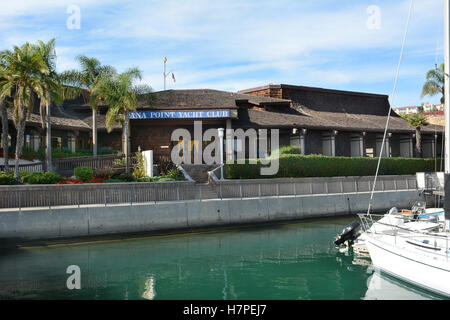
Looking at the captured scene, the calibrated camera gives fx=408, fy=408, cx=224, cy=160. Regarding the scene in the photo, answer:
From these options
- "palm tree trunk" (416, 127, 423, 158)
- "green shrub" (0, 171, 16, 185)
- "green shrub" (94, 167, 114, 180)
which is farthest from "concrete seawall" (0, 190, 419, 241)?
"palm tree trunk" (416, 127, 423, 158)

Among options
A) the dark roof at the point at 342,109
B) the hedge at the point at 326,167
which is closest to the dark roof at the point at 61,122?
the hedge at the point at 326,167

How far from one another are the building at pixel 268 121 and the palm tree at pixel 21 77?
740 cm

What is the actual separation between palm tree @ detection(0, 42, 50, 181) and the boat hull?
20827 mm

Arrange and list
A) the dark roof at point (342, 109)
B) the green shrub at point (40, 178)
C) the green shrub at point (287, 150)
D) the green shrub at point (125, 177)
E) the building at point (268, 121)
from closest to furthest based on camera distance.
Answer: the green shrub at point (40, 178) → the green shrub at point (125, 177) → the green shrub at point (287, 150) → the building at point (268, 121) → the dark roof at point (342, 109)

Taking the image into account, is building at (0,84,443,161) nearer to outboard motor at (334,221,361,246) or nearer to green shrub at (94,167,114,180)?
green shrub at (94,167,114,180)

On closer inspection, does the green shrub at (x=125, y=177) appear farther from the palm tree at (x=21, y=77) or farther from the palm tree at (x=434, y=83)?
the palm tree at (x=434, y=83)

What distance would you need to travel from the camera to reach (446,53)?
1478 centimetres

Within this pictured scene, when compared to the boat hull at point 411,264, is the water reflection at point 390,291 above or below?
below

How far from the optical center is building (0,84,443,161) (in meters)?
37.2

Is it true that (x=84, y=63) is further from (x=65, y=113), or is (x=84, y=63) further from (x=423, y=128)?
(x=423, y=128)

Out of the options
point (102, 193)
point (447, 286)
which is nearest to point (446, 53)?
point (447, 286)

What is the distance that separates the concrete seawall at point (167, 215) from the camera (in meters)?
20.8

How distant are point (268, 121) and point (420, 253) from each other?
27300 mm
